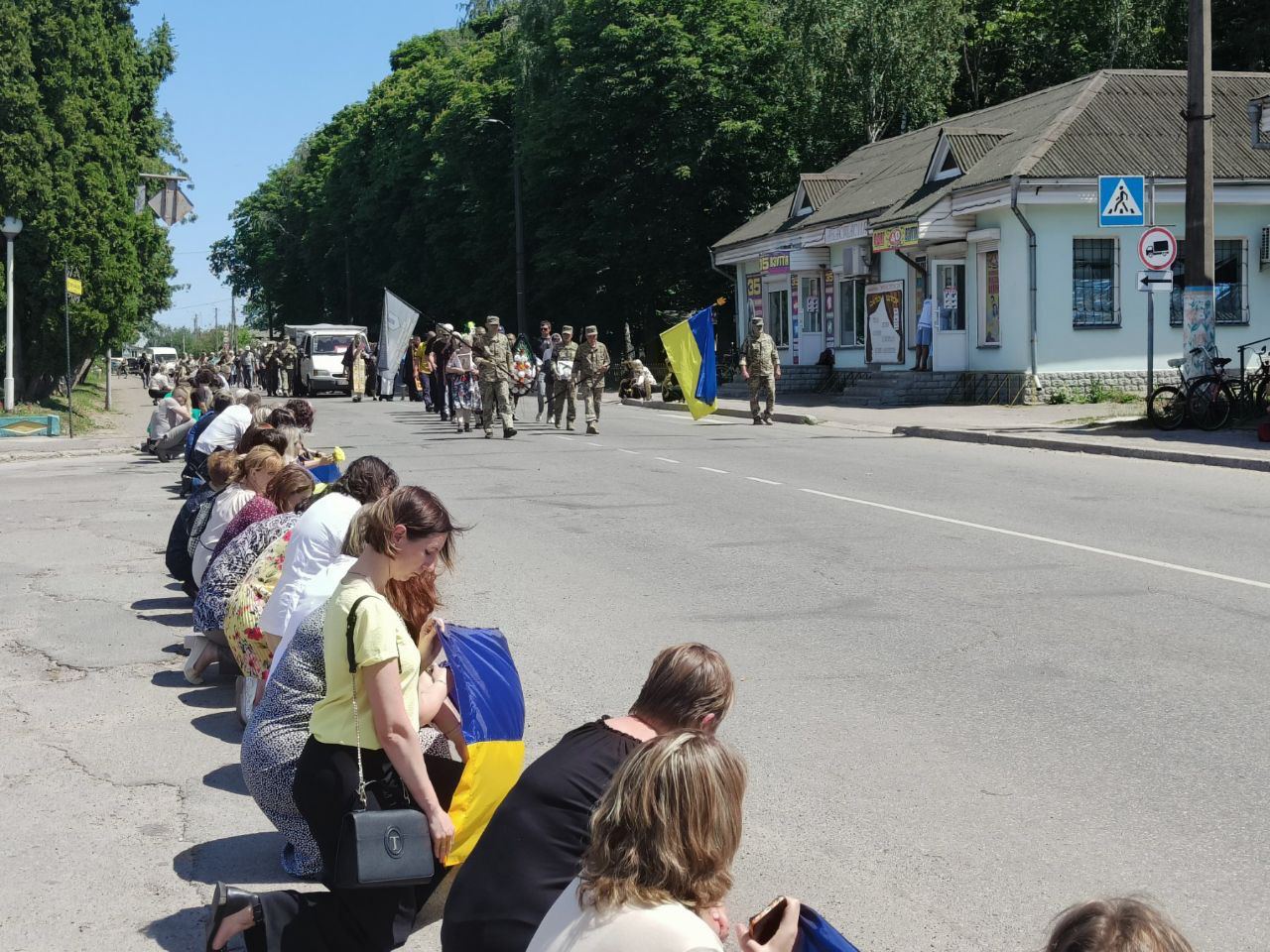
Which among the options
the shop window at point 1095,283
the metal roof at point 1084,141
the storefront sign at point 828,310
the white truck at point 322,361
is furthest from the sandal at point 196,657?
the white truck at point 322,361

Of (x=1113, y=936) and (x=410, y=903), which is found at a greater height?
(x=1113, y=936)

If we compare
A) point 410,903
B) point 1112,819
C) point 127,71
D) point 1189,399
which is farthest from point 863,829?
point 127,71

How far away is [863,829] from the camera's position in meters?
5.17

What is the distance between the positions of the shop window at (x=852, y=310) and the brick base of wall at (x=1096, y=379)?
27.8 feet

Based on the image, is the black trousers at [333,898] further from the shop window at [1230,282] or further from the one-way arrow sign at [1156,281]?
the shop window at [1230,282]

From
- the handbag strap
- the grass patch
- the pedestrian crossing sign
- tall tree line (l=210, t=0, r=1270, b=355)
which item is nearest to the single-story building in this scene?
the pedestrian crossing sign

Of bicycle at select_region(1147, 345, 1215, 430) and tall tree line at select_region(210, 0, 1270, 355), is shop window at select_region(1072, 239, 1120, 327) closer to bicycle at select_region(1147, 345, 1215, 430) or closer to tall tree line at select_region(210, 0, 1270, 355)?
bicycle at select_region(1147, 345, 1215, 430)

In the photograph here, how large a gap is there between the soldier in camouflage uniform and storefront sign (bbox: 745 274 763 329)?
19.6 meters

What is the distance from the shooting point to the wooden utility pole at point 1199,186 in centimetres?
2073

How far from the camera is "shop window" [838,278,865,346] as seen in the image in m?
37.6

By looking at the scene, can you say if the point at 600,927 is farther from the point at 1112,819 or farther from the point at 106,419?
the point at 106,419

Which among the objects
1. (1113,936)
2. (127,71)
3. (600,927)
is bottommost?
(600,927)

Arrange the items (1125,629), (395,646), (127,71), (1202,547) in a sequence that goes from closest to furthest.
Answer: (395,646) → (1125,629) → (1202,547) → (127,71)

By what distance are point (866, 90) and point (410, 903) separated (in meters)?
49.1
